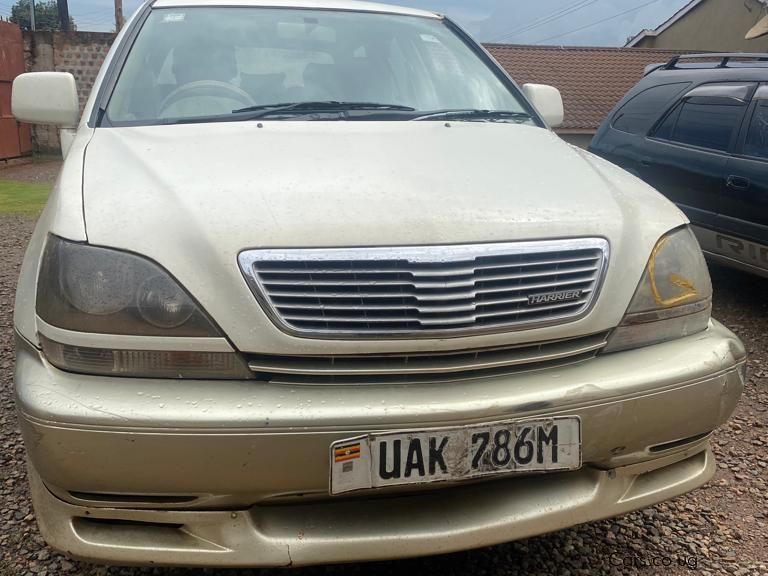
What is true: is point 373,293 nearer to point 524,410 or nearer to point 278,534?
point 524,410

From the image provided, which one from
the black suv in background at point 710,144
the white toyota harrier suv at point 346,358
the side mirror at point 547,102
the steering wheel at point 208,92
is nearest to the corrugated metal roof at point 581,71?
the black suv in background at point 710,144

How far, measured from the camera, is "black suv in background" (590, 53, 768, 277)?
4445 millimetres

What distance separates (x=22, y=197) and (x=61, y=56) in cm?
730

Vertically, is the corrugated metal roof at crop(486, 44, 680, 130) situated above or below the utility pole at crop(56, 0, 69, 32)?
below

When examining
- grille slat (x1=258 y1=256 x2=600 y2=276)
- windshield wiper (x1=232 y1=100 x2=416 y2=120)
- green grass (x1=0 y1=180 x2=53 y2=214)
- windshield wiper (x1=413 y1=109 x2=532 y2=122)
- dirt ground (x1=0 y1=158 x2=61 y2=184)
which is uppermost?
windshield wiper (x1=232 y1=100 x2=416 y2=120)

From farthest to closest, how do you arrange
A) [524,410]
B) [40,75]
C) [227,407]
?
[40,75]
[524,410]
[227,407]

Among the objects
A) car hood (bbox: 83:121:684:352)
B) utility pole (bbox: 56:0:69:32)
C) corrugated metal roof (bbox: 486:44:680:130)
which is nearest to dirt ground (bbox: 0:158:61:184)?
utility pole (bbox: 56:0:69:32)

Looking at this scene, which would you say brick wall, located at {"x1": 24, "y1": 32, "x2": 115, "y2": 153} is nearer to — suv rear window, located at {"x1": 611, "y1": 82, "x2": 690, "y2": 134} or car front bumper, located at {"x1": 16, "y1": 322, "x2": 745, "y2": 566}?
suv rear window, located at {"x1": 611, "y1": 82, "x2": 690, "y2": 134}

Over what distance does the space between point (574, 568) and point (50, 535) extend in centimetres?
143

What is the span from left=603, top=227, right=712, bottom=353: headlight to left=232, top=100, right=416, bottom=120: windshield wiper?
1.12 meters

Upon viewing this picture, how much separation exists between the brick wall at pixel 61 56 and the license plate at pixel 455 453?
15.9 meters

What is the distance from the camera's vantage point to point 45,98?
2.74 m

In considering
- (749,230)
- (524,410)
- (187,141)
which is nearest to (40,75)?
(187,141)

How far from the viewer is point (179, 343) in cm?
158
